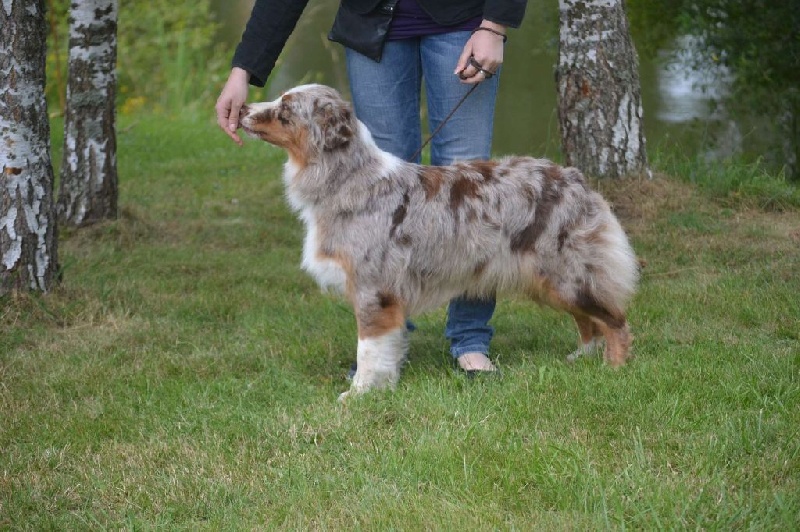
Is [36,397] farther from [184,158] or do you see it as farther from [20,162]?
[184,158]

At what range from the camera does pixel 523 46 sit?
1425 centimetres

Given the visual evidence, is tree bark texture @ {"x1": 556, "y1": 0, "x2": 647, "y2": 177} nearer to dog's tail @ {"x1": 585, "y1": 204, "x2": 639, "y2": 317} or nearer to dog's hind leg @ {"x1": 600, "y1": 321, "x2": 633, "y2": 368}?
dog's tail @ {"x1": 585, "y1": 204, "x2": 639, "y2": 317}

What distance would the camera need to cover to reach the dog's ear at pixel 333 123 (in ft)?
14.0

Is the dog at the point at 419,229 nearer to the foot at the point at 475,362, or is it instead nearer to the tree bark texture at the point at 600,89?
the foot at the point at 475,362

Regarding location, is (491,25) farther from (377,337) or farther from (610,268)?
(377,337)

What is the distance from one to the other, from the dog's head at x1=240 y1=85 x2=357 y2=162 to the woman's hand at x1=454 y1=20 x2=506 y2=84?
529mm

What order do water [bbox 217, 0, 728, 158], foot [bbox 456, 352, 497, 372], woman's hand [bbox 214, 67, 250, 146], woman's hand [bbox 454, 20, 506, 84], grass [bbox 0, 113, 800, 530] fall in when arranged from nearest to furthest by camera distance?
grass [bbox 0, 113, 800, 530] < woman's hand [bbox 454, 20, 506, 84] < woman's hand [bbox 214, 67, 250, 146] < foot [bbox 456, 352, 497, 372] < water [bbox 217, 0, 728, 158]

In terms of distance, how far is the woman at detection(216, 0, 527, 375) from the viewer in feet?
14.1

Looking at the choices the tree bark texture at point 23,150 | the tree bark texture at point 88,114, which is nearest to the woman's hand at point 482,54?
the tree bark texture at point 23,150

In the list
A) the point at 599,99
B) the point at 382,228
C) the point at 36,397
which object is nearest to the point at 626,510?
the point at 382,228

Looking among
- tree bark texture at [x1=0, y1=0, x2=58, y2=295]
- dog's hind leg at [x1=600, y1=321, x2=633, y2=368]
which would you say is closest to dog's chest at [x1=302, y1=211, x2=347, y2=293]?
dog's hind leg at [x1=600, y1=321, x2=633, y2=368]

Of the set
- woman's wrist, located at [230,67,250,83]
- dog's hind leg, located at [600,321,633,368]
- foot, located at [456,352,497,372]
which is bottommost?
foot, located at [456,352,497,372]

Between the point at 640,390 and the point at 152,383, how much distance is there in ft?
7.14

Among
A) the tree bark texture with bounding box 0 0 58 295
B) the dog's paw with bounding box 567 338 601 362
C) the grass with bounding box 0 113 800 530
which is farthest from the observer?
the tree bark texture with bounding box 0 0 58 295
